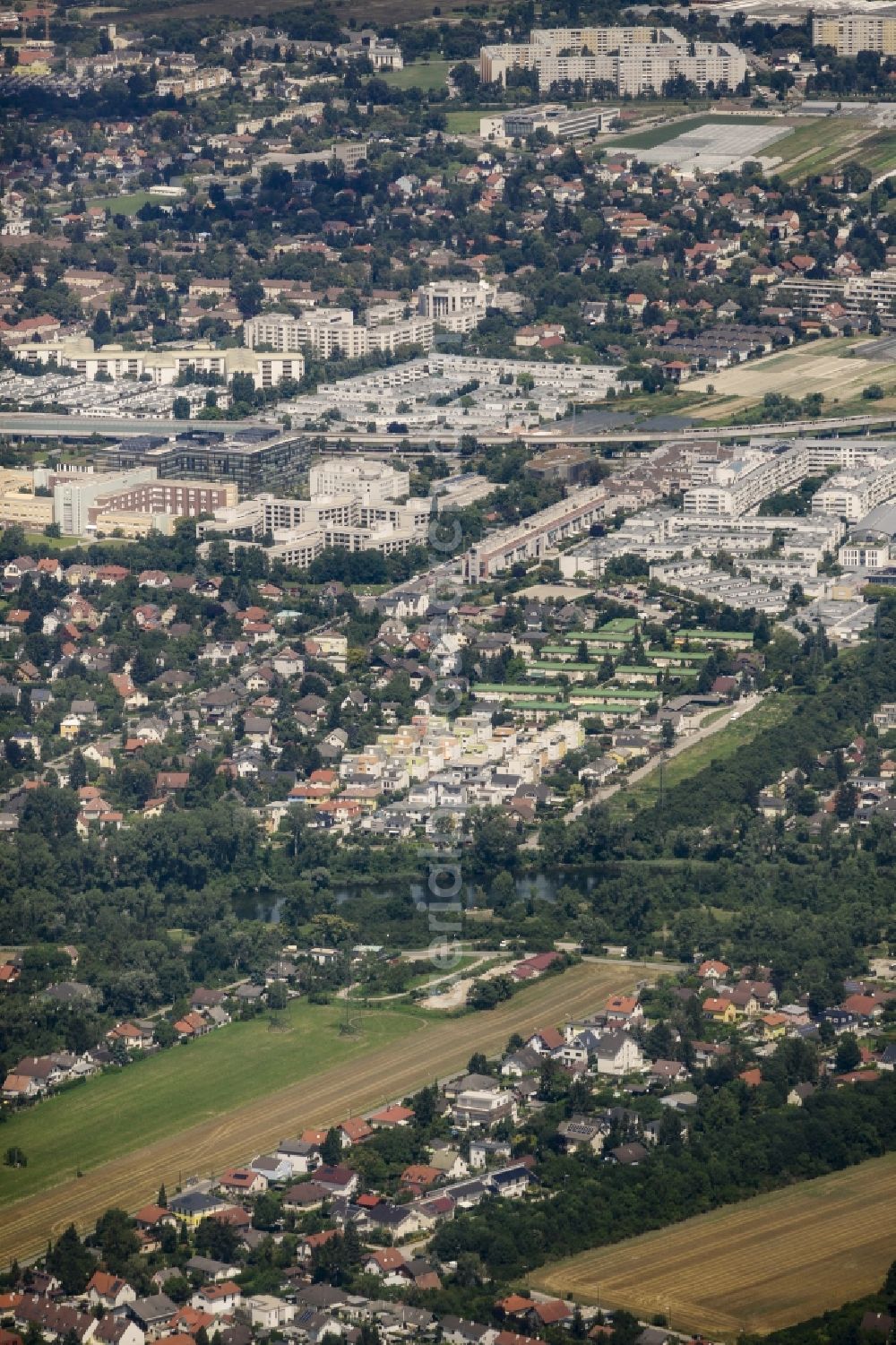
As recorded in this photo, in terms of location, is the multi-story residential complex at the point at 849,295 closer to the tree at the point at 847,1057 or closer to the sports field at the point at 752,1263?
the tree at the point at 847,1057

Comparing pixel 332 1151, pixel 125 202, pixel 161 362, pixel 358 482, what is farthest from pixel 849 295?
pixel 332 1151

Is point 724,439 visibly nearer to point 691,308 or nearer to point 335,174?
point 691,308

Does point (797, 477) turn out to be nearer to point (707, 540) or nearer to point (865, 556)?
point (707, 540)

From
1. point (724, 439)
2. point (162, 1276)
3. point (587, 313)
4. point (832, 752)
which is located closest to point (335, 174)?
point (587, 313)

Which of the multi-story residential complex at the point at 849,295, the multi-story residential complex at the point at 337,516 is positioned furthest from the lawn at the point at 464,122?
the multi-story residential complex at the point at 337,516

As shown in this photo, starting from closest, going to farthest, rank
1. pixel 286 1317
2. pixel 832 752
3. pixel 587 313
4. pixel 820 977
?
pixel 286 1317 < pixel 820 977 < pixel 832 752 < pixel 587 313

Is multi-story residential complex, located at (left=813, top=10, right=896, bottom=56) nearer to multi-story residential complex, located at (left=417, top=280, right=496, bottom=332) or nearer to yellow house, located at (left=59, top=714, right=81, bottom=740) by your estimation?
multi-story residential complex, located at (left=417, top=280, right=496, bottom=332)

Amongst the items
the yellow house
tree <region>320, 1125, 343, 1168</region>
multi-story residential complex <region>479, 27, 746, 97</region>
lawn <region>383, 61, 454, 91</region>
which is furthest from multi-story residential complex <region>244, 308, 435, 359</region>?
tree <region>320, 1125, 343, 1168</region>
